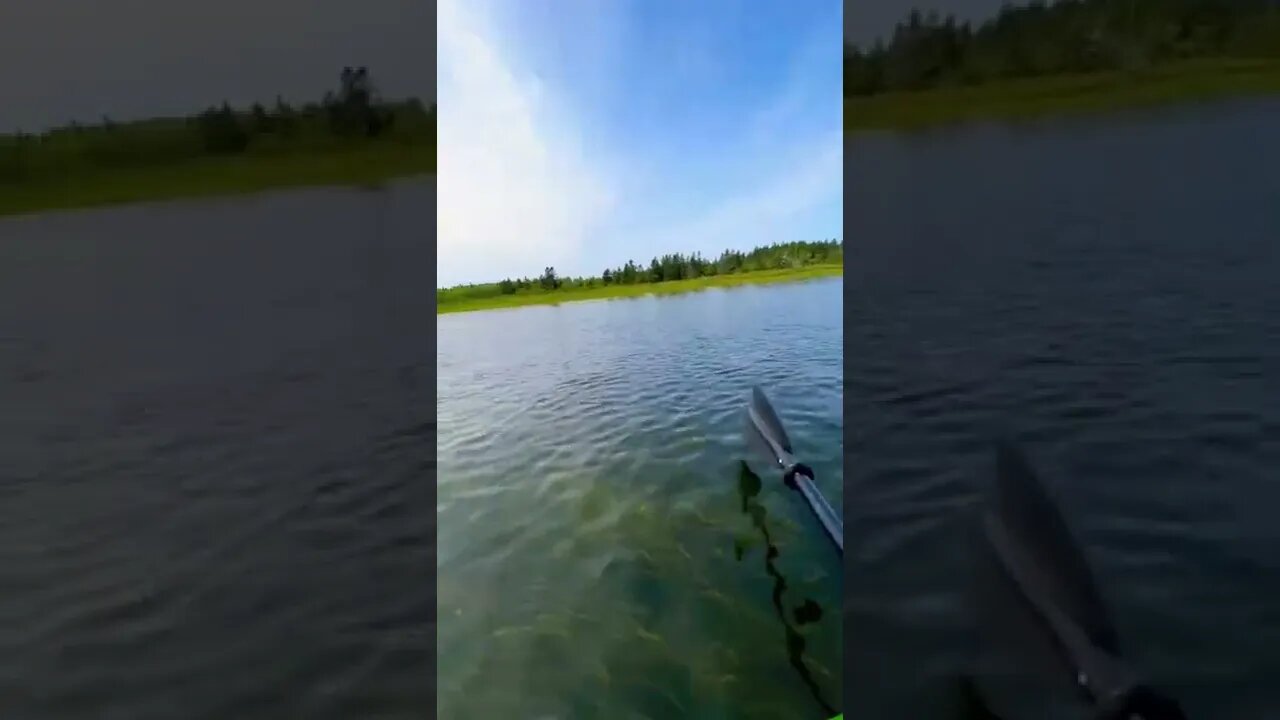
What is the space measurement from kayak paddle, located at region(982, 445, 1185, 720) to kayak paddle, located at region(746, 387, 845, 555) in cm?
40

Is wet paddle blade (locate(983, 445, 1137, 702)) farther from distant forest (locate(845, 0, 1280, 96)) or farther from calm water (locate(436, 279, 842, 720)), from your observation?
distant forest (locate(845, 0, 1280, 96))

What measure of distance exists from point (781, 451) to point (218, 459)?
1.27 m

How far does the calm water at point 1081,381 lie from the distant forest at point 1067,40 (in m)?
0.12

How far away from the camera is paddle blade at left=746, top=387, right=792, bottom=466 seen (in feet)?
6.11

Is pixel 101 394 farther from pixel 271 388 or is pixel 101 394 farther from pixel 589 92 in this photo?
pixel 589 92

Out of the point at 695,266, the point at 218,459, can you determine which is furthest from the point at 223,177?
the point at 695,266

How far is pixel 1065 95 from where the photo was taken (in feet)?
5.06

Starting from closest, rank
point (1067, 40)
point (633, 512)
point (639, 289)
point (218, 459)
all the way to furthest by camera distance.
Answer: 1. point (218, 459)
2. point (1067, 40)
3. point (633, 512)
4. point (639, 289)

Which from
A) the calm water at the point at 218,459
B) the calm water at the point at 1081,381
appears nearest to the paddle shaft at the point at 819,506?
the calm water at the point at 1081,381

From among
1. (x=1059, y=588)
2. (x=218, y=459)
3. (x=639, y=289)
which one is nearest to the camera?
(x=218, y=459)

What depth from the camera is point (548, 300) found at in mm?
1636

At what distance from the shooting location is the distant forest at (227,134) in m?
0.75

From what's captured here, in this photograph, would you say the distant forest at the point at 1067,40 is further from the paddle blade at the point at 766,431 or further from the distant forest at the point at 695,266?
the paddle blade at the point at 766,431

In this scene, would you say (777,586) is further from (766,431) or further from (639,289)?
(639,289)
